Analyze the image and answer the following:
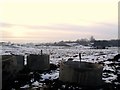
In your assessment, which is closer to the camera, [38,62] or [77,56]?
[38,62]

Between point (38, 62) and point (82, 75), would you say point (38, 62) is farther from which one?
point (82, 75)

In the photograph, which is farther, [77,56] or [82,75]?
[77,56]

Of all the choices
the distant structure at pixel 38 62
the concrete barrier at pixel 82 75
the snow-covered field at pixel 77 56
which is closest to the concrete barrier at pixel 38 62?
the distant structure at pixel 38 62

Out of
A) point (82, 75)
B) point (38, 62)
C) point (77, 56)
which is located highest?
point (38, 62)

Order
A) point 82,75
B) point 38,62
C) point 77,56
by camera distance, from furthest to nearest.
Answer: point 77,56
point 38,62
point 82,75

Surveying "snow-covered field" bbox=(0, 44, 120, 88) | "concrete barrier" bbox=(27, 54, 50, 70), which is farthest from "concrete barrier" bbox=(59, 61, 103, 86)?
"concrete barrier" bbox=(27, 54, 50, 70)

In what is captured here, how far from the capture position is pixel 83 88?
11.3 meters

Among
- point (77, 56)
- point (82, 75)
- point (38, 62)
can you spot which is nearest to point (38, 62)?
point (38, 62)

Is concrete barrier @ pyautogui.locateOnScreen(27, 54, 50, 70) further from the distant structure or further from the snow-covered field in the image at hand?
the snow-covered field

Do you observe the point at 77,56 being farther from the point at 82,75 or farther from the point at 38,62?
the point at 82,75

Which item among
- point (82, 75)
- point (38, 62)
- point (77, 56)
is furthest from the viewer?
point (77, 56)

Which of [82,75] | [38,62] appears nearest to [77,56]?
[38,62]

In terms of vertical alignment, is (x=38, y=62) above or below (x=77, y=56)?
above

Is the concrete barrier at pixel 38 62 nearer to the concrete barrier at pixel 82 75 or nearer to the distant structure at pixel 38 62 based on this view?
the distant structure at pixel 38 62
